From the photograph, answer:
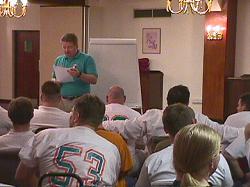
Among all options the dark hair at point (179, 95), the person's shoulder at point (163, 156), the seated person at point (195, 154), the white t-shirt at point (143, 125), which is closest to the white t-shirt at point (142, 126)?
the white t-shirt at point (143, 125)

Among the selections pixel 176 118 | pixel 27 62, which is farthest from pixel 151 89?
pixel 176 118

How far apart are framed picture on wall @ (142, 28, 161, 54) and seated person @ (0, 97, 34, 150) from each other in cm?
778

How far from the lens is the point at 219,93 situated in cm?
1013

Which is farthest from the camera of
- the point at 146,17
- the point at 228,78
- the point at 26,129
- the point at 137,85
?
the point at 146,17

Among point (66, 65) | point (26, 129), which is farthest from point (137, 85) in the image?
point (26, 129)

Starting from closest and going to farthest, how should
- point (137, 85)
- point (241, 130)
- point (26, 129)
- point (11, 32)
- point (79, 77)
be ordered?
1. point (26, 129)
2. point (241, 130)
3. point (79, 77)
4. point (137, 85)
5. point (11, 32)

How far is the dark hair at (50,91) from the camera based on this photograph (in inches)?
170

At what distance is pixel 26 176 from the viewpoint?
2.83 metres

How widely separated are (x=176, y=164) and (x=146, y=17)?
9473 mm

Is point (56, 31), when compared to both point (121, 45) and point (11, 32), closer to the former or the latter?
point (11, 32)

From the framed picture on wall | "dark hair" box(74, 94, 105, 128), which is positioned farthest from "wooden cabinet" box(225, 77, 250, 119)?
"dark hair" box(74, 94, 105, 128)

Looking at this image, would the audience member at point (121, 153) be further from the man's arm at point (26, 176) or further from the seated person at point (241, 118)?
the seated person at point (241, 118)

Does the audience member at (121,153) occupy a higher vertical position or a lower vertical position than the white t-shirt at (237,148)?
higher

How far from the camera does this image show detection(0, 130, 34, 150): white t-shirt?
3443mm
